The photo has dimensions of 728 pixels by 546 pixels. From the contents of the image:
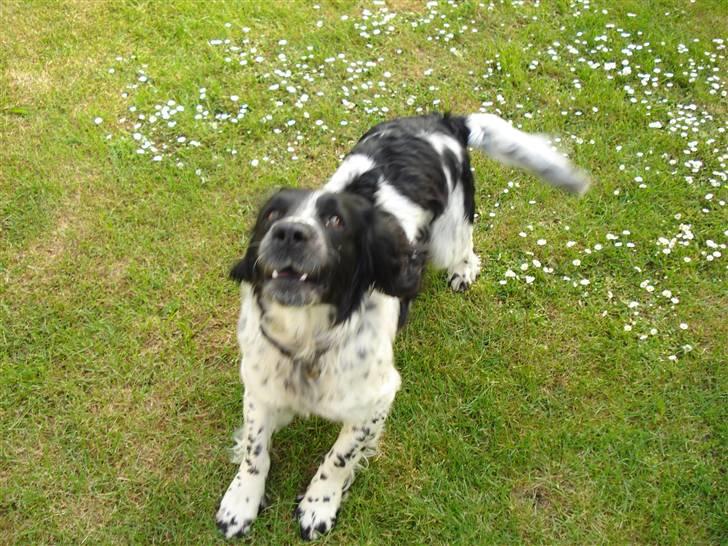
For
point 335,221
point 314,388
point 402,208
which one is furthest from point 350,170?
point 314,388

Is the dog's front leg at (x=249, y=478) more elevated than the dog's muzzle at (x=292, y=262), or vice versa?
the dog's muzzle at (x=292, y=262)

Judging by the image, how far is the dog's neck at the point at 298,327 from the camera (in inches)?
93.7

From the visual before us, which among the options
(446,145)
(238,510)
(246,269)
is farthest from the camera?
(446,145)

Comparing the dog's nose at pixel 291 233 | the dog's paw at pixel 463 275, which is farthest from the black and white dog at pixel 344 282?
the dog's paw at pixel 463 275

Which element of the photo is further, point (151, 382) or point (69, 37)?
point (69, 37)

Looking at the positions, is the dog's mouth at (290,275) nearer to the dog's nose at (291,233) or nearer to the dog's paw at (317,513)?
the dog's nose at (291,233)

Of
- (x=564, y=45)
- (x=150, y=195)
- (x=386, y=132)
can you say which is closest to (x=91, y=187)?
(x=150, y=195)

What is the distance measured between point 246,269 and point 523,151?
1.63 meters

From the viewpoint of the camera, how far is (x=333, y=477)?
2.88 m

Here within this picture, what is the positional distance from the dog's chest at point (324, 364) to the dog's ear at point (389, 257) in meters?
A: 0.18

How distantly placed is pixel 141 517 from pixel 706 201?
3715 millimetres

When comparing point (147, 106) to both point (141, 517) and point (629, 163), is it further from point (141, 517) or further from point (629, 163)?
point (629, 163)

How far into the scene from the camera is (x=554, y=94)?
16.3 ft

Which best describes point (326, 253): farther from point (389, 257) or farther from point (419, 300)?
point (419, 300)
